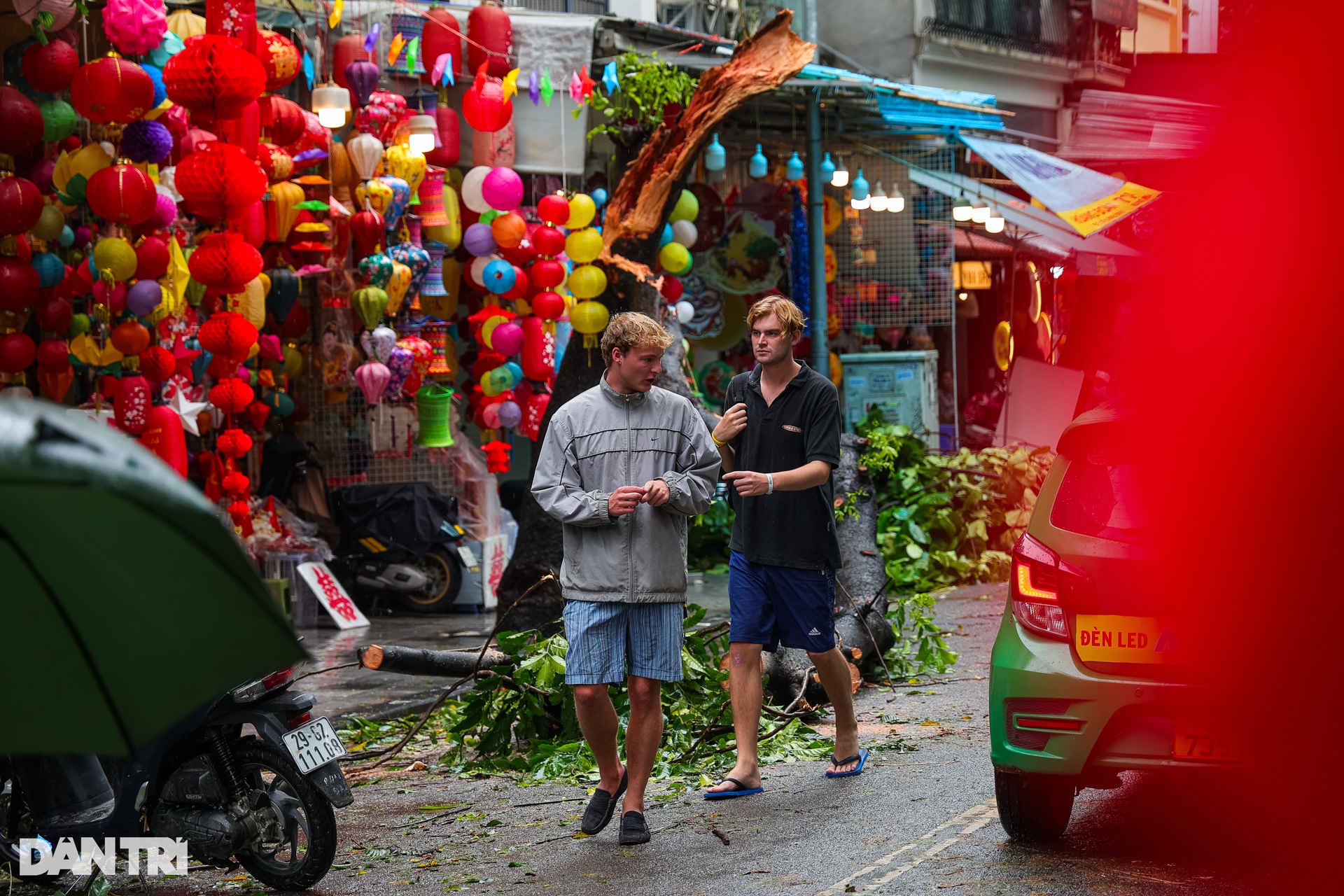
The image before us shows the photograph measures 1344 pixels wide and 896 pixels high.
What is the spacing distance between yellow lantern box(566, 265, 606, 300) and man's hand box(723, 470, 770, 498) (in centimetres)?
469

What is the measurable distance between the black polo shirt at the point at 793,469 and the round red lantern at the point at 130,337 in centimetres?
517

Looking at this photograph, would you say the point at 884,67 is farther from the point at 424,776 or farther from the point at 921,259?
the point at 424,776

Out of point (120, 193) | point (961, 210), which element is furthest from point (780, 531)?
point (961, 210)

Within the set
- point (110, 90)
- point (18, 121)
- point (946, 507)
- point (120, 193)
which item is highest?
point (110, 90)

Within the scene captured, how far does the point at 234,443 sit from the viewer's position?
425 inches

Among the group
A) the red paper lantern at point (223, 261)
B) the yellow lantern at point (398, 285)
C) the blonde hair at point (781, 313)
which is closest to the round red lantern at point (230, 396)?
the red paper lantern at point (223, 261)

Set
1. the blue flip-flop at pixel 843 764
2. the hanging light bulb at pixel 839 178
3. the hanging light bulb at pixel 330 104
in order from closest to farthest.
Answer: the blue flip-flop at pixel 843 764
the hanging light bulb at pixel 330 104
the hanging light bulb at pixel 839 178

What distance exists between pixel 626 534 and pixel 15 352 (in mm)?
5664

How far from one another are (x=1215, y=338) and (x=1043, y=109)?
1540 cm

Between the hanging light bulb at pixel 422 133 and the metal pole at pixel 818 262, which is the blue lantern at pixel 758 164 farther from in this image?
A: the hanging light bulb at pixel 422 133

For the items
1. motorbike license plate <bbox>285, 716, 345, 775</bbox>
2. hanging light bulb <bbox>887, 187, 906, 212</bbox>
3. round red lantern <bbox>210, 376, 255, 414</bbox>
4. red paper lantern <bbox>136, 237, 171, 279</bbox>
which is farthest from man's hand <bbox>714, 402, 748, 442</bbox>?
hanging light bulb <bbox>887, 187, 906, 212</bbox>

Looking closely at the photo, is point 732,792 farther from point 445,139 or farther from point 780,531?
point 445,139

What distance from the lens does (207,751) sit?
16.5ft

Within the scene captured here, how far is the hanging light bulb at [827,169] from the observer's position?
17.7 meters
